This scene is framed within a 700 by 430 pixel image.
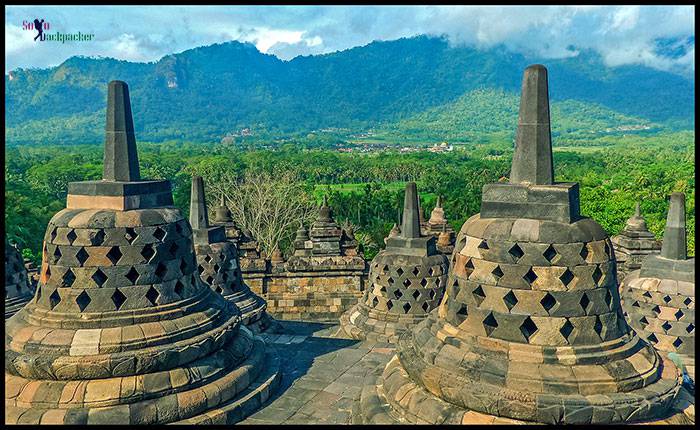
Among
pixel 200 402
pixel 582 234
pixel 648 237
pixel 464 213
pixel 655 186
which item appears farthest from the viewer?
pixel 655 186

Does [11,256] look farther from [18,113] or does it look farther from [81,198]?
[18,113]

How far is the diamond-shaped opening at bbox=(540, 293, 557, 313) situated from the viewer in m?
4.27

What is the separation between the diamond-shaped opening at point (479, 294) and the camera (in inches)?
176

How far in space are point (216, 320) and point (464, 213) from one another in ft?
154

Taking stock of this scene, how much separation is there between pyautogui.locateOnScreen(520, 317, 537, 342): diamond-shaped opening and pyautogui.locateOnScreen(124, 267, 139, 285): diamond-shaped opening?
157 inches

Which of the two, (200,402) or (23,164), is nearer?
(200,402)

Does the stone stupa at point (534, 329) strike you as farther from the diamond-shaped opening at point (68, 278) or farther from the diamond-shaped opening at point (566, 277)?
the diamond-shaped opening at point (68, 278)

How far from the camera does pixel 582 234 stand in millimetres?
4309

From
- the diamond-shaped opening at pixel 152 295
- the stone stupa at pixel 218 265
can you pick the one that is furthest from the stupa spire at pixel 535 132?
the stone stupa at pixel 218 265

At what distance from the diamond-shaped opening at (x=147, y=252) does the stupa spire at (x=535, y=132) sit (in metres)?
3.95

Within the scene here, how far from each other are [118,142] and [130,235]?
112cm

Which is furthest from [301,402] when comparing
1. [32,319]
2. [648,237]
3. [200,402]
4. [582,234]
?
[648,237]

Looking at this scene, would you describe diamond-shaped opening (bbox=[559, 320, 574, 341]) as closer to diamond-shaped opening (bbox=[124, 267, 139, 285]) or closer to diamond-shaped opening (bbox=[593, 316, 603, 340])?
diamond-shaped opening (bbox=[593, 316, 603, 340])

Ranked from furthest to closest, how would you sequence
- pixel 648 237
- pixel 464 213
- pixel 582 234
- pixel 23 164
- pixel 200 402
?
pixel 23 164, pixel 464 213, pixel 648 237, pixel 200 402, pixel 582 234
